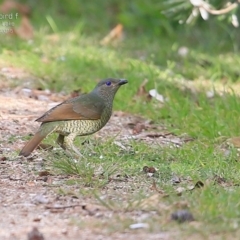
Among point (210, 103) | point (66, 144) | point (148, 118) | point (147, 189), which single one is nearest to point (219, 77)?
point (210, 103)

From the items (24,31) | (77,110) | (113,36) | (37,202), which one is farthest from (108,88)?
(113,36)

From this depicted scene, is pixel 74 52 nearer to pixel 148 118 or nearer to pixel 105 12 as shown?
pixel 148 118

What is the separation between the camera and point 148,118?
855cm

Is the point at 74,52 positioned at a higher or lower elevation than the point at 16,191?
lower

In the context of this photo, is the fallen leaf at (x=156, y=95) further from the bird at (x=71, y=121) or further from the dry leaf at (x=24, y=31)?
the dry leaf at (x=24, y=31)

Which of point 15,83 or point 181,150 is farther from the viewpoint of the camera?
point 15,83

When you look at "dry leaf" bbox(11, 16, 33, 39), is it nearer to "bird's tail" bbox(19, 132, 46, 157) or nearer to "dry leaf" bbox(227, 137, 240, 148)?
"dry leaf" bbox(227, 137, 240, 148)

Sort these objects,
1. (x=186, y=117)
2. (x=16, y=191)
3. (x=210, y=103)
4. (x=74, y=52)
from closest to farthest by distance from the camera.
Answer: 1. (x=16, y=191)
2. (x=186, y=117)
3. (x=210, y=103)
4. (x=74, y=52)

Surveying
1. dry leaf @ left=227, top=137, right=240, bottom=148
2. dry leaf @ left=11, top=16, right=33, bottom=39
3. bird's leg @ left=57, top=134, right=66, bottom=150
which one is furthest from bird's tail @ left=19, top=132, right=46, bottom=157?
dry leaf @ left=11, top=16, right=33, bottom=39

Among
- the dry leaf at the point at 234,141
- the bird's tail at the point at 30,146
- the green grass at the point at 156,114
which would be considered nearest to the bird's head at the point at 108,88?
the green grass at the point at 156,114

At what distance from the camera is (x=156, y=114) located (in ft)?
28.1

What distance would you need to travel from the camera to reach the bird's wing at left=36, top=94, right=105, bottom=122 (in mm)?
6801

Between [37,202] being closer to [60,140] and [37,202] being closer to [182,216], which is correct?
[182,216]

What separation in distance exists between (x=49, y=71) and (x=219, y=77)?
2095mm
